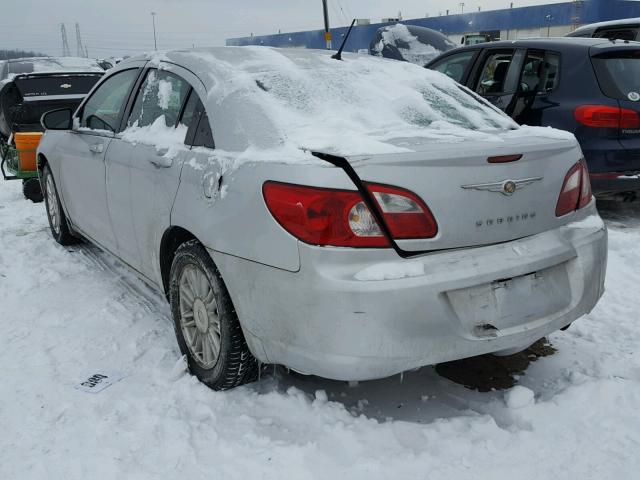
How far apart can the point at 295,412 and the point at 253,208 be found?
2.96 ft

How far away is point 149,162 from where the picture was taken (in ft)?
10.1

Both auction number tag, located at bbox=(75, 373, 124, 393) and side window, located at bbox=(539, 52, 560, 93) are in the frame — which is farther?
side window, located at bbox=(539, 52, 560, 93)

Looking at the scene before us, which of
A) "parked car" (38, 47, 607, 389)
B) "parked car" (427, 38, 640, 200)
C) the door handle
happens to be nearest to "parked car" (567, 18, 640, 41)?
"parked car" (427, 38, 640, 200)

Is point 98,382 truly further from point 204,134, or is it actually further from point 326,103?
point 326,103

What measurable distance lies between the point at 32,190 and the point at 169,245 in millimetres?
5126

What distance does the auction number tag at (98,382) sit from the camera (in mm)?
2775

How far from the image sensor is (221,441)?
7.68 feet

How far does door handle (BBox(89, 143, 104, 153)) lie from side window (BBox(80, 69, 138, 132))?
0.12 metres

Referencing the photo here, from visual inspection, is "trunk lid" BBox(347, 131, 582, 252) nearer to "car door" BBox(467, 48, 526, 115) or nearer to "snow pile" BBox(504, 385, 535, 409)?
"snow pile" BBox(504, 385, 535, 409)

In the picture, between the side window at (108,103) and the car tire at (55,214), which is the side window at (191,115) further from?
the car tire at (55,214)

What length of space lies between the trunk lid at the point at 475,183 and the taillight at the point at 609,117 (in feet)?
9.97

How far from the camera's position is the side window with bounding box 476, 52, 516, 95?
607 cm

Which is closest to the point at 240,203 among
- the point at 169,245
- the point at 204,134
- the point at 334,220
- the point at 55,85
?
the point at 334,220

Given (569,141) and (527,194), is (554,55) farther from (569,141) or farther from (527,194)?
(527,194)
